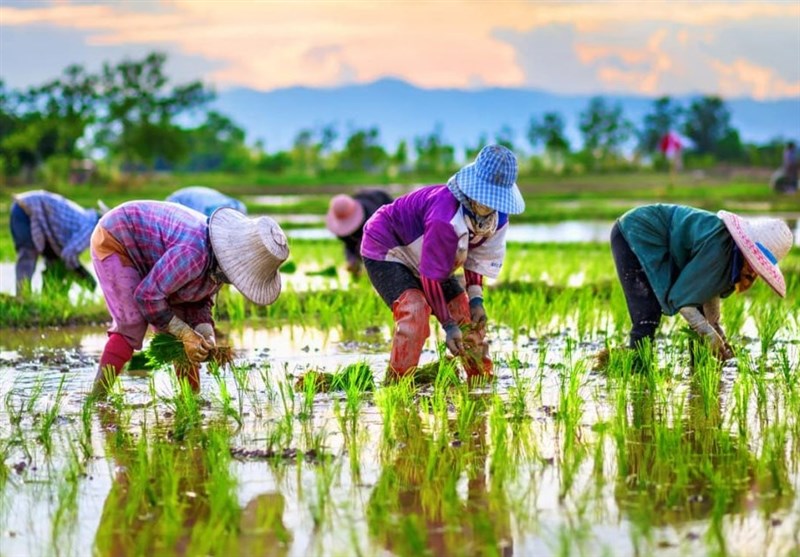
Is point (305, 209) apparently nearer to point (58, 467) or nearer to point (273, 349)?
point (273, 349)

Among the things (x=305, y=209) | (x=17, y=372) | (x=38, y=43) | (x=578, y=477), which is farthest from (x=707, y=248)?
(x=38, y=43)

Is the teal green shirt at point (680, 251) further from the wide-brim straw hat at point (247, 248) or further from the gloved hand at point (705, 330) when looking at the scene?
the wide-brim straw hat at point (247, 248)

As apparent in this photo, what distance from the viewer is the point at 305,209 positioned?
64.9 ft

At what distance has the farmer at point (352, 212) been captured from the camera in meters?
8.47

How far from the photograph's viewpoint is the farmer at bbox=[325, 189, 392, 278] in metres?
8.47

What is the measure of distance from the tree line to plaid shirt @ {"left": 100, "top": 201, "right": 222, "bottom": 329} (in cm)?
2756

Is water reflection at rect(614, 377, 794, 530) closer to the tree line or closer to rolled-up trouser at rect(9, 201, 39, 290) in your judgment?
rolled-up trouser at rect(9, 201, 39, 290)

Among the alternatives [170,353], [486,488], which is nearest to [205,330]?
[170,353]

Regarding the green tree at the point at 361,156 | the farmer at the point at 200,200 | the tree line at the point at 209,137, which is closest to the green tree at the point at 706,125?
the tree line at the point at 209,137

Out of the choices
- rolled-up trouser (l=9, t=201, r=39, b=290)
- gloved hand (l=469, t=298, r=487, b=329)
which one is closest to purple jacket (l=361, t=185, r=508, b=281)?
gloved hand (l=469, t=298, r=487, b=329)

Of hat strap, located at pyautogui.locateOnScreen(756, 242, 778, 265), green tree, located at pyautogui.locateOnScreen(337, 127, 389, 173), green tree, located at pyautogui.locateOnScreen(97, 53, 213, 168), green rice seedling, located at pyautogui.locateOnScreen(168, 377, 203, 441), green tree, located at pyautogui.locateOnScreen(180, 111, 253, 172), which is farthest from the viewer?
green tree, located at pyautogui.locateOnScreen(180, 111, 253, 172)

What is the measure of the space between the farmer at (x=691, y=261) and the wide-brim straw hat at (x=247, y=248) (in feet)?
5.25

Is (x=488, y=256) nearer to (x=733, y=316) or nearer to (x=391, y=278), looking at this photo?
(x=391, y=278)

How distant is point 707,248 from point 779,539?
6.65 feet
